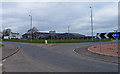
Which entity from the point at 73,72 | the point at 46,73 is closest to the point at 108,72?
the point at 73,72

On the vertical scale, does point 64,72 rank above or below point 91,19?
below

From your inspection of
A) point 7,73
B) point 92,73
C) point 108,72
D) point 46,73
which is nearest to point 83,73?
point 92,73

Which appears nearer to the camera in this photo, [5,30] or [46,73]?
[46,73]

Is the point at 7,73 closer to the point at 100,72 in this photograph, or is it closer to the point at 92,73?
the point at 92,73

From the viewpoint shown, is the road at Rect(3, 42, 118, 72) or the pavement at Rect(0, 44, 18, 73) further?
the pavement at Rect(0, 44, 18, 73)

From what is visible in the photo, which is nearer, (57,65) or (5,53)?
(57,65)

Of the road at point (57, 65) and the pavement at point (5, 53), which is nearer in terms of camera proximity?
the road at point (57, 65)

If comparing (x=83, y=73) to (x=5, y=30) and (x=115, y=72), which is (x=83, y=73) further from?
(x=5, y=30)

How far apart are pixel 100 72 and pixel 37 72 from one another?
329 cm

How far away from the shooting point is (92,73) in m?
6.23

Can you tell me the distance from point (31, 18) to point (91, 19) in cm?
2134

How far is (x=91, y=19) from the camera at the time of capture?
43000mm

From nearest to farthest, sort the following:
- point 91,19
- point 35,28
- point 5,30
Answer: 1. point 91,19
2. point 35,28
3. point 5,30

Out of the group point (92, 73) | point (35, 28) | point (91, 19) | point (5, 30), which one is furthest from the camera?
point (5, 30)
